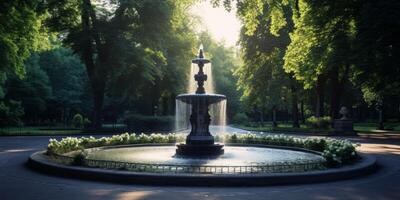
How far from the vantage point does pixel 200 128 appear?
19.0m

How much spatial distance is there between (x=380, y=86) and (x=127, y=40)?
2182 cm

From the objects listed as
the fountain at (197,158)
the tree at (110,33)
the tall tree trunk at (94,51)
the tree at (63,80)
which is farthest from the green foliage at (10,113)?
the fountain at (197,158)

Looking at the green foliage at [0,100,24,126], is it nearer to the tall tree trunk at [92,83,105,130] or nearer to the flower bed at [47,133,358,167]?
the tall tree trunk at [92,83,105,130]

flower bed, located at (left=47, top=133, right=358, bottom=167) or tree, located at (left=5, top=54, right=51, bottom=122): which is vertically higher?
tree, located at (left=5, top=54, right=51, bottom=122)

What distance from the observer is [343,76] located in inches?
1704

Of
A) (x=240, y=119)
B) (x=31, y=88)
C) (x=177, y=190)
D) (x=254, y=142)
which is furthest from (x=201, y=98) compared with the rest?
(x=240, y=119)

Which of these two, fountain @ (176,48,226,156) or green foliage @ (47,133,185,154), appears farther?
fountain @ (176,48,226,156)

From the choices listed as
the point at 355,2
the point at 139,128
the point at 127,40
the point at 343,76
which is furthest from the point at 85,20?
the point at 343,76

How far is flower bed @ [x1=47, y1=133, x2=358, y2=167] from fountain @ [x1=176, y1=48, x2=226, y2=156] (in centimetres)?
427

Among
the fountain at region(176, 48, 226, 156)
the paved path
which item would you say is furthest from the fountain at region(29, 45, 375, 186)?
the paved path

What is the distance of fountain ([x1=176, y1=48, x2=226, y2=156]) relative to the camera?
18.2m

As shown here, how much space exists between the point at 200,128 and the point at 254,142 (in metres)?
4.87

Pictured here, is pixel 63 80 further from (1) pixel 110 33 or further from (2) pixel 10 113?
(1) pixel 110 33

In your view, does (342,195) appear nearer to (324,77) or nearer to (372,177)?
(372,177)
